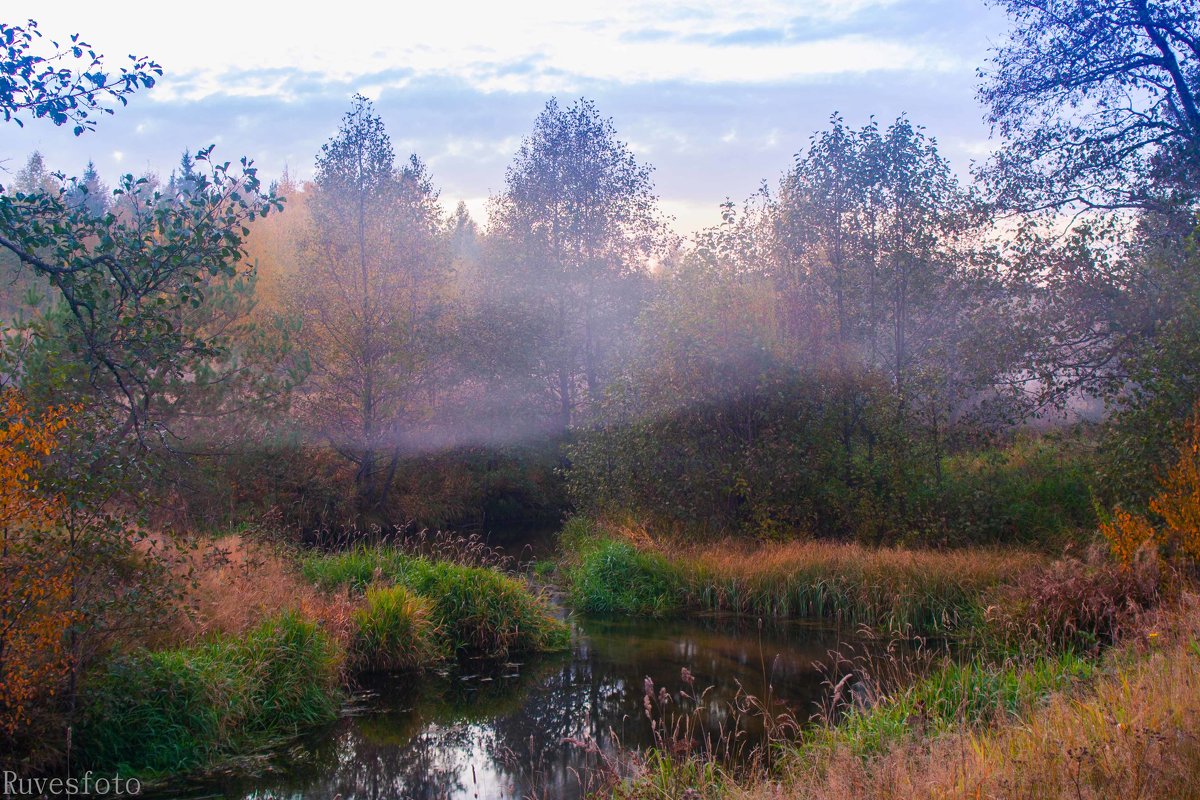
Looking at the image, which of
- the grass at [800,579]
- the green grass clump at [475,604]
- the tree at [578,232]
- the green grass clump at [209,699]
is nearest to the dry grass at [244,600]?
the green grass clump at [209,699]

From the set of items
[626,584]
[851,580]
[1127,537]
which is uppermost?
[1127,537]

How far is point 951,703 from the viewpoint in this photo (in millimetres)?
7582

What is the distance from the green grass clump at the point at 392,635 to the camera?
1083 centimetres

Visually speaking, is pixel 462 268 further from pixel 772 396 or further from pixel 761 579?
pixel 761 579

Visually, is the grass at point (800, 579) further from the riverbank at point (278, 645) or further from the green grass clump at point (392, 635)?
the green grass clump at point (392, 635)

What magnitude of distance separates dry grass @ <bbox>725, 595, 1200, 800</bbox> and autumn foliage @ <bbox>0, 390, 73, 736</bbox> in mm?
5189

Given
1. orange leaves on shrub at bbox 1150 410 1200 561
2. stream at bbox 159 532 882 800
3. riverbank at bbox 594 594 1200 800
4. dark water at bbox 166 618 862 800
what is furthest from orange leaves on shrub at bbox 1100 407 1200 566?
dark water at bbox 166 618 862 800

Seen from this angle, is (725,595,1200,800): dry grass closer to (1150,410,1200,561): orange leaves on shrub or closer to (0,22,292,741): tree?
(1150,410,1200,561): orange leaves on shrub

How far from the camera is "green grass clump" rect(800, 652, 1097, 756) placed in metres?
6.63

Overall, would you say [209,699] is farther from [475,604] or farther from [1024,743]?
[1024,743]

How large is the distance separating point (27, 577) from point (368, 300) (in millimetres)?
18962

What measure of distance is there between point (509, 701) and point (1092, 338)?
12.2 metres

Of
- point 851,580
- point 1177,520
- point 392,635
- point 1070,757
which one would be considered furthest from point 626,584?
point 1070,757

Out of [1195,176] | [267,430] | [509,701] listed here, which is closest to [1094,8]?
[1195,176]
